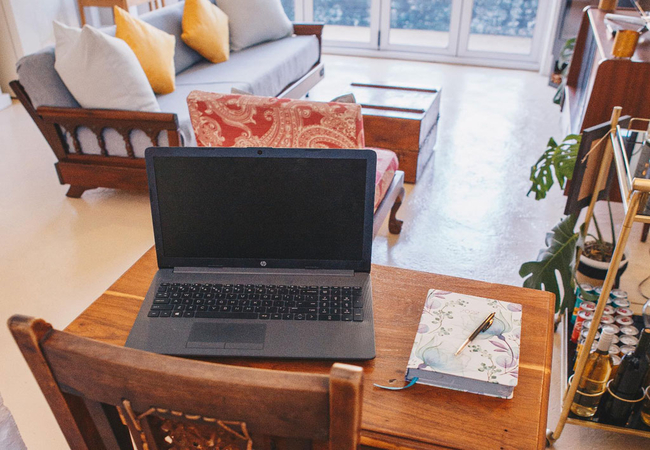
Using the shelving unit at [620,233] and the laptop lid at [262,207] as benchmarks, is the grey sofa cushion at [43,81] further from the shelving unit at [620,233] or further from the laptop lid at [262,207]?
the shelving unit at [620,233]

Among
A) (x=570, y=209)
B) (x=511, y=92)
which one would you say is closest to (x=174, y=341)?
(x=570, y=209)

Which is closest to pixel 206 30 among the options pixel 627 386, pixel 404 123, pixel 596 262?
pixel 404 123

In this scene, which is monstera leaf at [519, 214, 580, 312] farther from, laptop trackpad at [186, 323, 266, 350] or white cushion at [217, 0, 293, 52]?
white cushion at [217, 0, 293, 52]

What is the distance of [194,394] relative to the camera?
1.73 feet

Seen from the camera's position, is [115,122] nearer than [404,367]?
No

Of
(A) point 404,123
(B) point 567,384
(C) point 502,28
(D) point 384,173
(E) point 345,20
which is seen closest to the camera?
(B) point 567,384

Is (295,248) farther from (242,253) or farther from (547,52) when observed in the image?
(547,52)

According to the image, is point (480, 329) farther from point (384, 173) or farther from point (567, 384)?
point (384, 173)

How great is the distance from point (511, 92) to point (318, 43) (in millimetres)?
1625

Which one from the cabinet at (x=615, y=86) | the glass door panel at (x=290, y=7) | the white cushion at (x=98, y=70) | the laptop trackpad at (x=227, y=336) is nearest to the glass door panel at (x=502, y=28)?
the glass door panel at (x=290, y=7)

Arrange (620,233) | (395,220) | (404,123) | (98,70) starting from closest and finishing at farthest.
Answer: (620,233)
(98,70)
(395,220)
(404,123)

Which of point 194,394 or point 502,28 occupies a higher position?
point 194,394

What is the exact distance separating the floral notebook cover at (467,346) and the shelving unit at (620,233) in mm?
338

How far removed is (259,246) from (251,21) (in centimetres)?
317
